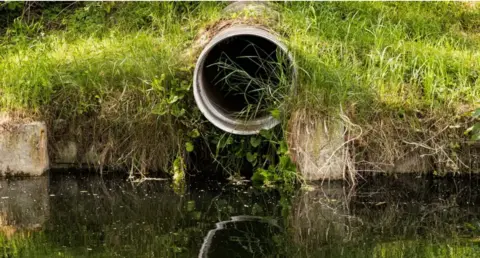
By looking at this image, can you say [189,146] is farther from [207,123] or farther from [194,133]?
[207,123]

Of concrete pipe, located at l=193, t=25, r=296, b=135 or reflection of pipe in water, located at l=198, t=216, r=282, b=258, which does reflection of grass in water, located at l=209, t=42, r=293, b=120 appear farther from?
reflection of pipe in water, located at l=198, t=216, r=282, b=258

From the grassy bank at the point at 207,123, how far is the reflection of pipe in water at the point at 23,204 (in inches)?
19.7

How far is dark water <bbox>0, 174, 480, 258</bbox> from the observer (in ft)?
15.9

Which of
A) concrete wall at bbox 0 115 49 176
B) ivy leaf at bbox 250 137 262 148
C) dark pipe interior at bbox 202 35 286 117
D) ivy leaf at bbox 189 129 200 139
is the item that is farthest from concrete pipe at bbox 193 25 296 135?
concrete wall at bbox 0 115 49 176

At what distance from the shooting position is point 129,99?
21.7 feet

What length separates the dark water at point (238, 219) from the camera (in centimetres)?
484

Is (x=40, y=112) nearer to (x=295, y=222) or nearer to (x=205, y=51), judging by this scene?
(x=205, y=51)

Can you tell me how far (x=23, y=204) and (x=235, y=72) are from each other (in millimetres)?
2216

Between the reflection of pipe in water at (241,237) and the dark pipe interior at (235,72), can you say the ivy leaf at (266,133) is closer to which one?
the dark pipe interior at (235,72)

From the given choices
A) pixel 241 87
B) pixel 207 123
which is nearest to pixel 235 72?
pixel 241 87

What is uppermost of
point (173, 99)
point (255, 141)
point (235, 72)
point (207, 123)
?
point (235, 72)

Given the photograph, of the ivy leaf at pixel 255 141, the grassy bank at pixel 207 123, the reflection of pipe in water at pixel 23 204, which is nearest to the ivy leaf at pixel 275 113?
the grassy bank at pixel 207 123

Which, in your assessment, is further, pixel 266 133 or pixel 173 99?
pixel 173 99

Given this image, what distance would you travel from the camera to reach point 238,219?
545cm
